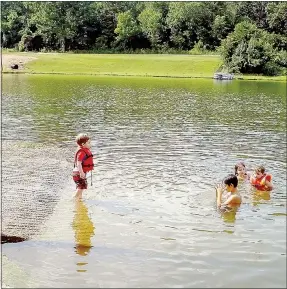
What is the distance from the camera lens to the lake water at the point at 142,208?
9.60 meters

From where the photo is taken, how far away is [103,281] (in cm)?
924

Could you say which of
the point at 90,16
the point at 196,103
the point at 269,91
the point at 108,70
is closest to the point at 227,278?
the point at 196,103

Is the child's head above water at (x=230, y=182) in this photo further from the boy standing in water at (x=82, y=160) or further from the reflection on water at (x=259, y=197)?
the boy standing in water at (x=82, y=160)

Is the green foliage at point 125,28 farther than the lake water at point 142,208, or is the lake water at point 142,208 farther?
the green foliage at point 125,28

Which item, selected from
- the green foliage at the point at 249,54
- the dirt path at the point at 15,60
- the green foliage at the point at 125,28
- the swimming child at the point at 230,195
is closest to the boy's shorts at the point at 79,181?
the swimming child at the point at 230,195

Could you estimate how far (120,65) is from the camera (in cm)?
9006

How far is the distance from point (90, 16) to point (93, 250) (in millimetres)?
111439

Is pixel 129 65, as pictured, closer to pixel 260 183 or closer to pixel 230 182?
pixel 260 183

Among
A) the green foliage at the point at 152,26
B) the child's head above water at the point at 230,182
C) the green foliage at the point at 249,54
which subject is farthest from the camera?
the green foliage at the point at 152,26

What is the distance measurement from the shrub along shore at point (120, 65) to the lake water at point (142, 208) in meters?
52.5

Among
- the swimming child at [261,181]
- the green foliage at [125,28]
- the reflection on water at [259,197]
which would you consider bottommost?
the reflection on water at [259,197]

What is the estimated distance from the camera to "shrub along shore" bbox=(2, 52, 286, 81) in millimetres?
84688

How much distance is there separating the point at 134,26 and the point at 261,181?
100622 mm

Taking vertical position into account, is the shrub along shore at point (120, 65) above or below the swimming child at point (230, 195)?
above
